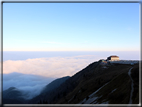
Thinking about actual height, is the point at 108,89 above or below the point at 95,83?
above

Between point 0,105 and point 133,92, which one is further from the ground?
point 0,105

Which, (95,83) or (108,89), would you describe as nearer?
(108,89)

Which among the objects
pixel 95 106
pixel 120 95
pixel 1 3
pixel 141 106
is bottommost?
pixel 95 106

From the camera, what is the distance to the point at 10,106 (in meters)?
23.7

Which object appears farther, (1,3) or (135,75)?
(135,75)

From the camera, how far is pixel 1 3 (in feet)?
70.2

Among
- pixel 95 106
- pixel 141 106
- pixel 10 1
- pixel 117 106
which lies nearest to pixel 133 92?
pixel 117 106

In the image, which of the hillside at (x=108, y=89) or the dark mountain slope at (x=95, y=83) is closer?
the hillside at (x=108, y=89)

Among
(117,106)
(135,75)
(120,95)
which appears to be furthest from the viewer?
(135,75)

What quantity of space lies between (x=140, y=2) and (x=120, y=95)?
1560 inches

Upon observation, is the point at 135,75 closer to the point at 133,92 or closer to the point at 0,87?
the point at 133,92

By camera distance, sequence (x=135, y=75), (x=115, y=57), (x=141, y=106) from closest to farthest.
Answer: (x=141, y=106), (x=135, y=75), (x=115, y=57)

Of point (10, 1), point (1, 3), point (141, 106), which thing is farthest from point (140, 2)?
point (1, 3)

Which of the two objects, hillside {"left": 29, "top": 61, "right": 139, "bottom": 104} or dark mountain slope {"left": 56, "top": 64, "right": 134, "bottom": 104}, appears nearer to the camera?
hillside {"left": 29, "top": 61, "right": 139, "bottom": 104}
